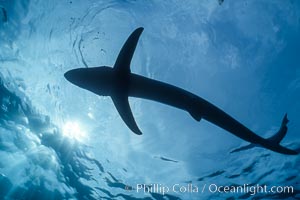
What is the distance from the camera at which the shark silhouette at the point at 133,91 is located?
5.48 metres

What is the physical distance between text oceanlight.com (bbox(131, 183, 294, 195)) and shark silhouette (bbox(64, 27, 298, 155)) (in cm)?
1127

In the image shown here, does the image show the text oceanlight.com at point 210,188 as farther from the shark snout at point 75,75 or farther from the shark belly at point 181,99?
the shark snout at point 75,75

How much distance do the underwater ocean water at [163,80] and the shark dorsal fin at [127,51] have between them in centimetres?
425

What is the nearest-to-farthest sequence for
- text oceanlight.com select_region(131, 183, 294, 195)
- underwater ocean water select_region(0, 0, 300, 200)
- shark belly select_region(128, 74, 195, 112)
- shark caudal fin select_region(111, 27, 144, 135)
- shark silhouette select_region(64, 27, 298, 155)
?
shark caudal fin select_region(111, 27, 144, 135) < shark silhouette select_region(64, 27, 298, 155) < shark belly select_region(128, 74, 195, 112) < underwater ocean water select_region(0, 0, 300, 200) < text oceanlight.com select_region(131, 183, 294, 195)

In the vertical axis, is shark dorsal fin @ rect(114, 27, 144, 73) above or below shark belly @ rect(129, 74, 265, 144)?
above

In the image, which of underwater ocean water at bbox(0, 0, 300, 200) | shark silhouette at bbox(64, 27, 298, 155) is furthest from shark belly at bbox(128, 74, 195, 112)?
underwater ocean water at bbox(0, 0, 300, 200)

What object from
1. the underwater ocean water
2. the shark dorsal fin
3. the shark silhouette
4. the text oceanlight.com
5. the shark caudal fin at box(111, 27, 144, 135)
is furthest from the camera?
the text oceanlight.com

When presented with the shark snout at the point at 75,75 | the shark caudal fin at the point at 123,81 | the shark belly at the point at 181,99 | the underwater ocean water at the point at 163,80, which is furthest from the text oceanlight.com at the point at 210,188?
the shark snout at the point at 75,75

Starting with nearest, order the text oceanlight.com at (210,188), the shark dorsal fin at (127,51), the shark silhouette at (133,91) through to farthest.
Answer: the shark dorsal fin at (127,51) < the shark silhouette at (133,91) < the text oceanlight.com at (210,188)

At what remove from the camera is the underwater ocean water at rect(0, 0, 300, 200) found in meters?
9.02

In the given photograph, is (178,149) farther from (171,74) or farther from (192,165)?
(171,74)

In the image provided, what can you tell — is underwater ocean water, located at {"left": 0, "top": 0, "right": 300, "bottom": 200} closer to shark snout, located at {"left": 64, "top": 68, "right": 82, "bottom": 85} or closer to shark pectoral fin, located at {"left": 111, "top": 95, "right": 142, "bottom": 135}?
shark snout, located at {"left": 64, "top": 68, "right": 82, "bottom": 85}

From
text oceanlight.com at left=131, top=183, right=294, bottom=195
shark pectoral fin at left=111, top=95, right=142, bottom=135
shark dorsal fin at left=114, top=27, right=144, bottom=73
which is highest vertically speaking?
text oceanlight.com at left=131, top=183, right=294, bottom=195

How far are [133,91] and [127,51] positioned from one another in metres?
0.97
